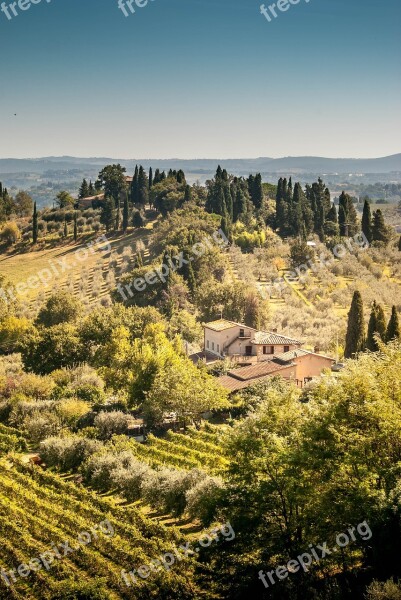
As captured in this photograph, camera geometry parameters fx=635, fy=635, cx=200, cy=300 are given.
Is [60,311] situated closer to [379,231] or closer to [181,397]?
[181,397]

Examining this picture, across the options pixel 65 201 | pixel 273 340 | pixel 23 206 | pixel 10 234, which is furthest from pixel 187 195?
pixel 273 340

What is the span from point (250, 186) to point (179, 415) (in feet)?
211

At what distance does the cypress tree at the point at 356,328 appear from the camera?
49.4 metres

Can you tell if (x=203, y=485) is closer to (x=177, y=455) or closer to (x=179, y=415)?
(x=177, y=455)

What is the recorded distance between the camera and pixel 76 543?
24.2 meters

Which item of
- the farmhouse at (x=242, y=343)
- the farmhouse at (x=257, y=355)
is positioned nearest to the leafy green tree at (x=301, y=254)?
the farmhouse at (x=257, y=355)

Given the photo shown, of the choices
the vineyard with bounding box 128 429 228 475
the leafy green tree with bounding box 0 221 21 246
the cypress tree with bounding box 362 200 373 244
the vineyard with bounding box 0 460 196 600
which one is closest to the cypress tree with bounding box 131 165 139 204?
the leafy green tree with bounding box 0 221 21 246

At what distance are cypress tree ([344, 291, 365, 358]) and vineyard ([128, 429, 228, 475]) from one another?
18441 mm

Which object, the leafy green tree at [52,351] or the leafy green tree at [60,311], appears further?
the leafy green tree at [60,311]

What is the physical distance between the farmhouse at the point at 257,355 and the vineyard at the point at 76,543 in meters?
16.7

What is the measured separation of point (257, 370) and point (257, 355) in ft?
24.8

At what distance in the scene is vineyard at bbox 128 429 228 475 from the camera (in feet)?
100

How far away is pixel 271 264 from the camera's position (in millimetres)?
78500

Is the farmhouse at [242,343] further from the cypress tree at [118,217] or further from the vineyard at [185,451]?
the cypress tree at [118,217]
